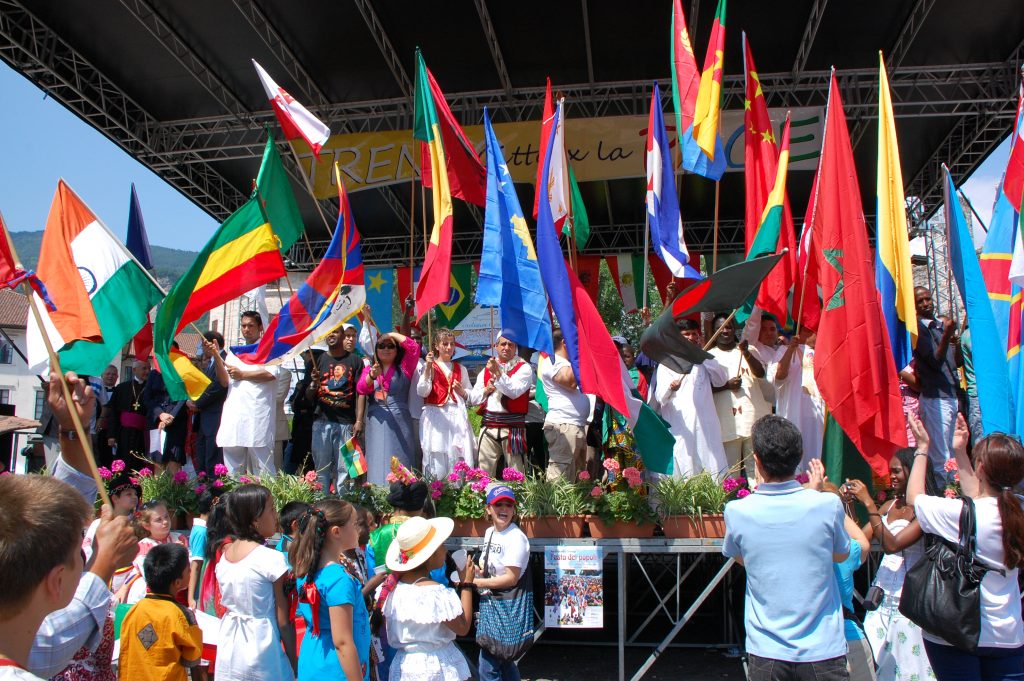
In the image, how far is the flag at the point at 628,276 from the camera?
16312mm

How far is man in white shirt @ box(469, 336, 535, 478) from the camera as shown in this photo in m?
7.11

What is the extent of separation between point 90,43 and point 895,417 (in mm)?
10812

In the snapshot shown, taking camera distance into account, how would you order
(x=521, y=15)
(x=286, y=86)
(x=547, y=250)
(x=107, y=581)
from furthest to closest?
1. (x=286, y=86)
2. (x=521, y=15)
3. (x=547, y=250)
4. (x=107, y=581)

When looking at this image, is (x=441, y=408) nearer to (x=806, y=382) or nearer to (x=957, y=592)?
(x=806, y=382)

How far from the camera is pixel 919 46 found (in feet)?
38.7

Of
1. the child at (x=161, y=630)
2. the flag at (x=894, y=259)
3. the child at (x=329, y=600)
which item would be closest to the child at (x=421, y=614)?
the child at (x=329, y=600)

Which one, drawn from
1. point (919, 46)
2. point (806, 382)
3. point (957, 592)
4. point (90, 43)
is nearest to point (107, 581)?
point (957, 592)

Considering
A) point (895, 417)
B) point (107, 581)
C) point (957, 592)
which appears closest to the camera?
point (107, 581)

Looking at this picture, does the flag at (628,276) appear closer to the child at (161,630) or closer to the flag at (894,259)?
the flag at (894,259)

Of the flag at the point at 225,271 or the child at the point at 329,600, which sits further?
the flag at the point at 225,271

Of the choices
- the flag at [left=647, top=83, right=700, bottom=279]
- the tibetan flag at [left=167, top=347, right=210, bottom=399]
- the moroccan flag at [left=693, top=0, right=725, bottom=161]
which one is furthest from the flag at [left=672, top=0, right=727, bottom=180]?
the tibetan flag at [left=167, top=347, right=210, bottom=399]

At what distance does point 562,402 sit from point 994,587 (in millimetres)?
3923

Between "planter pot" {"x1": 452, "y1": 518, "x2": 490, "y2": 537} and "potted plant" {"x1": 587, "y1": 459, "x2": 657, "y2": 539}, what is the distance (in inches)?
29.9

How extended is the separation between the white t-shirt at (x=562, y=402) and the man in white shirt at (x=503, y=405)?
219mm
